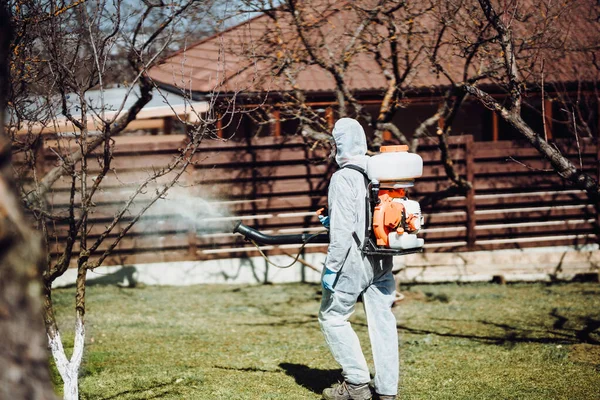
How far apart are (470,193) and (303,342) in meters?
4.47

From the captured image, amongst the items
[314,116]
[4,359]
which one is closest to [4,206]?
[4,359]

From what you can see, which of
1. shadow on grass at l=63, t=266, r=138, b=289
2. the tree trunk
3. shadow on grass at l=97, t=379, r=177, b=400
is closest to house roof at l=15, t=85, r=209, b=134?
shadow on grass at l=97, t=379, r=177, b=400

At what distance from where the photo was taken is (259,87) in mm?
8719

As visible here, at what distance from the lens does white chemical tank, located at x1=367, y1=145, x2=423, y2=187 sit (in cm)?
484

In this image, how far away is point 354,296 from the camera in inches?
196

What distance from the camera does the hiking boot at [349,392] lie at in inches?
195

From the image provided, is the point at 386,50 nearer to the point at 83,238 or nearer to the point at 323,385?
the point at 323,385

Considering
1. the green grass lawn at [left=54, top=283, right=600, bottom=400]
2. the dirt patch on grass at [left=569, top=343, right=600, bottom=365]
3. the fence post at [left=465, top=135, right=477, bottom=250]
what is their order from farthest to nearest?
the fence post at [left=465, top=135, right=477, bottom=250], the dirt patch on grass at [left=569, top=343, right=600, bottom=365], the green grass lawn at [left=54, top=283, right=600, bottom=400]

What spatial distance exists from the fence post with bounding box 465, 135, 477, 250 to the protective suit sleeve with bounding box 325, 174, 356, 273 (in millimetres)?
5890

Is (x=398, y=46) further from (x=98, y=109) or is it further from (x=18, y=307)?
(x=18, y=307)

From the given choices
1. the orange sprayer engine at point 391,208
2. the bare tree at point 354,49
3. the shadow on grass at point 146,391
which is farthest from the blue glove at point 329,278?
the bare tree at point 354,49

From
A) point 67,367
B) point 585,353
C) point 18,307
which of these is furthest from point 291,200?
point 18,307

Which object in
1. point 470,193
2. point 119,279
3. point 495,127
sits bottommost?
point 119,279

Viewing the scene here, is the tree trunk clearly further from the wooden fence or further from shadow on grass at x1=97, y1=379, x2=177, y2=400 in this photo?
the wooden fence
